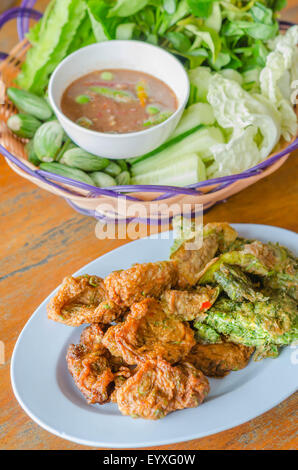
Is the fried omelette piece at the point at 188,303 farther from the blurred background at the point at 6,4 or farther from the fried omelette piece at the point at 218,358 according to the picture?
the blurred background at the point at 6,4

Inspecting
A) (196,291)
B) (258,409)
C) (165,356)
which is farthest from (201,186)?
(258,409)

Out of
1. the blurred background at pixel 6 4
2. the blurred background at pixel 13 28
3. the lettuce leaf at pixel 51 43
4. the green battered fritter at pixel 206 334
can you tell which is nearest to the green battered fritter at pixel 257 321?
the green battered fritter at pixel 206 334

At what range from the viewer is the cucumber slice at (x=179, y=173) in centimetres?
247

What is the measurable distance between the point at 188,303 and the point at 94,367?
0.46m

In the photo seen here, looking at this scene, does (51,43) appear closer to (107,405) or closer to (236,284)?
(236,284)

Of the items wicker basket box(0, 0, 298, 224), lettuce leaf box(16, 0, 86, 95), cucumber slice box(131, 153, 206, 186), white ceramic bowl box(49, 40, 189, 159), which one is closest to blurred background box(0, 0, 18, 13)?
lettuce leaf box(16, 0, 86, 95)

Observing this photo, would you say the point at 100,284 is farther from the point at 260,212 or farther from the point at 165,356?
the point at 260,212

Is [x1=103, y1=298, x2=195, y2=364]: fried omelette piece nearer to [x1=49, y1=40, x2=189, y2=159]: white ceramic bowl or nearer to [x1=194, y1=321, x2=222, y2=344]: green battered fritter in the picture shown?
[x1=194, y1=321, x2=222, y2=344]: green battered fritter

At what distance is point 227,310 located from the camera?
6.51 feet

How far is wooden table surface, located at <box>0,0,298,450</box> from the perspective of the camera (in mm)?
1896

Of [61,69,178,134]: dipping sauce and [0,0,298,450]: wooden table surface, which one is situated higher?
[61,69,178,134]: dipping sauce

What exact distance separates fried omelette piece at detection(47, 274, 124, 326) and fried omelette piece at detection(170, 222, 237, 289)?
331 millimetres
